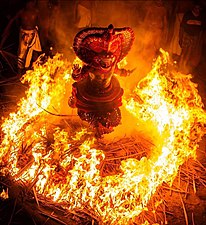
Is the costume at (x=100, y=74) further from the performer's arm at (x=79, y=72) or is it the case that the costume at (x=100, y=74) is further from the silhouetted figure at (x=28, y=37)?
the silhouetted figure at (x=28, y=37)

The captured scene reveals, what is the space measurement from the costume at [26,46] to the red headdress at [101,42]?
8.85 ft

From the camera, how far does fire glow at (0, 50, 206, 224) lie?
204 inches

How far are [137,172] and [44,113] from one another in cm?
222

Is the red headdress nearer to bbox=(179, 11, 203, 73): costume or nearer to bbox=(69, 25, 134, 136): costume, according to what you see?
bbox=(69, 25, 134, 136): costume

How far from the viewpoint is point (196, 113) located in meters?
6.62

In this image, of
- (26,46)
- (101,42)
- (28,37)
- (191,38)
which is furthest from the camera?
(191,38)

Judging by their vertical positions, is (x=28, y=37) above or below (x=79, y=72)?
above

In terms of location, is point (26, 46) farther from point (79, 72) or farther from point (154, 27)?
point (154, 27)

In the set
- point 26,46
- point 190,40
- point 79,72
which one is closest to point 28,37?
point 26,46

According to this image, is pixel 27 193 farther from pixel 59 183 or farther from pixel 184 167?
pixel 184 167

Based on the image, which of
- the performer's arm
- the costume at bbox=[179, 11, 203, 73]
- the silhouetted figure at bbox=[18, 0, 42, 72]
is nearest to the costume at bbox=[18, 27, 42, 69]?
the silhouetted figure at bbox=[18, 0, 42, 72]

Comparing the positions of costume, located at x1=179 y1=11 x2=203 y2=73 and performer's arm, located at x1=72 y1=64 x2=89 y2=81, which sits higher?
costume, located at x1=179 y1=11 x2=203 y2=73

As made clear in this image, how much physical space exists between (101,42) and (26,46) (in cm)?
316

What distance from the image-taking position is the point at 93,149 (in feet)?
19.0
